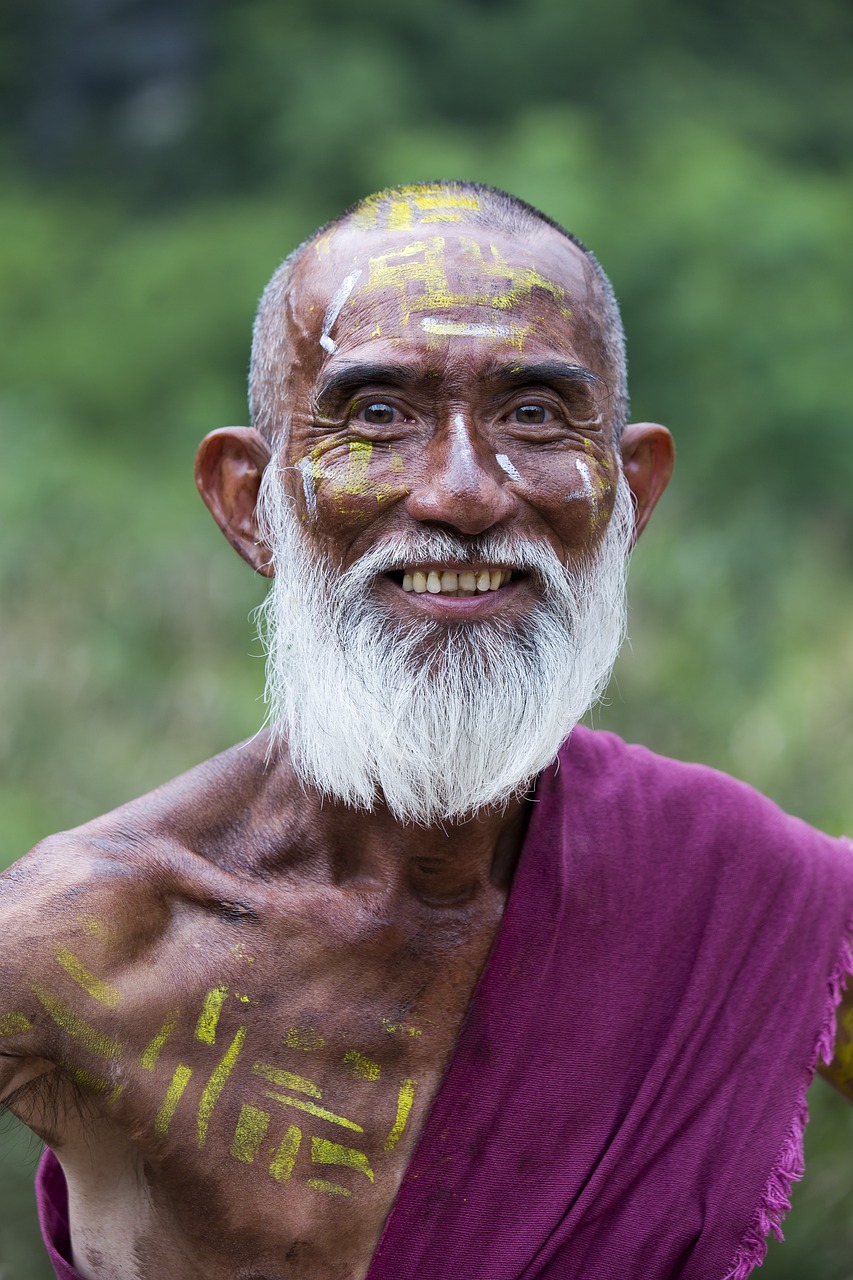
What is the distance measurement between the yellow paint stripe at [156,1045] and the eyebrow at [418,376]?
1.03 m

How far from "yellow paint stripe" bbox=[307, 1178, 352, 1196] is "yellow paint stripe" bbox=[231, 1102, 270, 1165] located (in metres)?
0.11

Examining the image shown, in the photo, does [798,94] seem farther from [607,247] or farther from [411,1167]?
[411,1167]

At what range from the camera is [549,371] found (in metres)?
2.52

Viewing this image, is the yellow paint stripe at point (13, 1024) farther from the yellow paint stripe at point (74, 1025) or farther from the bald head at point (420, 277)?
the bald head at point (420, 277)

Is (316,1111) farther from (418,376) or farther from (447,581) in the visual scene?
(418,376)

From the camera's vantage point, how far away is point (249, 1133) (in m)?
2.49

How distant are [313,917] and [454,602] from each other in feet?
1.98

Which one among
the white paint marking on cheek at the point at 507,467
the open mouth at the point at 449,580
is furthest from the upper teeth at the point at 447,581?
the white paint marking on cheek at the point at 507,467

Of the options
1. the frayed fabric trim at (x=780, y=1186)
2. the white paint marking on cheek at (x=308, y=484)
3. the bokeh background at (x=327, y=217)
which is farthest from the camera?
the bokeh background at (x=327, y=217)

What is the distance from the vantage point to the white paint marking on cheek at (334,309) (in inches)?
101

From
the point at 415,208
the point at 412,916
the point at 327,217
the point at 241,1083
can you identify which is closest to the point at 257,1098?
the point at 241,1083

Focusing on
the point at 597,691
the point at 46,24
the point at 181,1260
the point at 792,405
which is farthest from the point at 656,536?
the point at 46,24

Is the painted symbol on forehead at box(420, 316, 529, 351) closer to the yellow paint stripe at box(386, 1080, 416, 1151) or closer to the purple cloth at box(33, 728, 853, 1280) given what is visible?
the purple cloth at box(33, 728, 853, 1280)

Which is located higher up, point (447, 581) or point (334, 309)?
point (334, 309)
